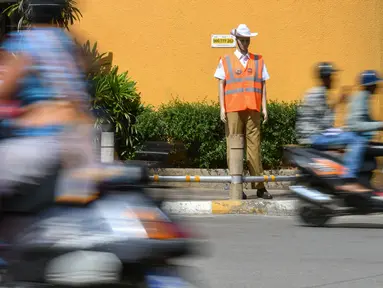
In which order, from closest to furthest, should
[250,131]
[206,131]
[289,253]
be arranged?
[289,253] → [250,131] → [206,131]

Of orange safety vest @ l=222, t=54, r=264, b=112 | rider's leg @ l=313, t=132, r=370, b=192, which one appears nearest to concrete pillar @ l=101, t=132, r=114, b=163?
orange safety vest @ l=222, t=54, r=264, b=112

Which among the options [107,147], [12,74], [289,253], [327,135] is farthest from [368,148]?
[12,74]

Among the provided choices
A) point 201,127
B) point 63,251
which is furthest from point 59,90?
point 201,127

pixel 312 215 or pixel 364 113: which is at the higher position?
pixel 364 113

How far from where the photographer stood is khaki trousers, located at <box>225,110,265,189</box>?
40.1ft

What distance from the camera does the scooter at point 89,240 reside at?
4.10 meters

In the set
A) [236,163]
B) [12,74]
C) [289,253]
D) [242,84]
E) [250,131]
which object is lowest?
[289,253]

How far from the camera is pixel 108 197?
4.30 m

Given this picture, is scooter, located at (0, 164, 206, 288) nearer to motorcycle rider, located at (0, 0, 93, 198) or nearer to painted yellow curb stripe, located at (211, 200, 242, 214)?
motorcycle rider, located at (0, 0, 93, 198)

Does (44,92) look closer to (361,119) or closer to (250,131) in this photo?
(361,119)

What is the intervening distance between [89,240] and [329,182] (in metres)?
5.71

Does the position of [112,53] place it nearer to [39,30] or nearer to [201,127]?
[201,127]

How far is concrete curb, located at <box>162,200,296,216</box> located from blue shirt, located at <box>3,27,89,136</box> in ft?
22.8

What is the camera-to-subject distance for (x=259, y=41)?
1491 centimetres
